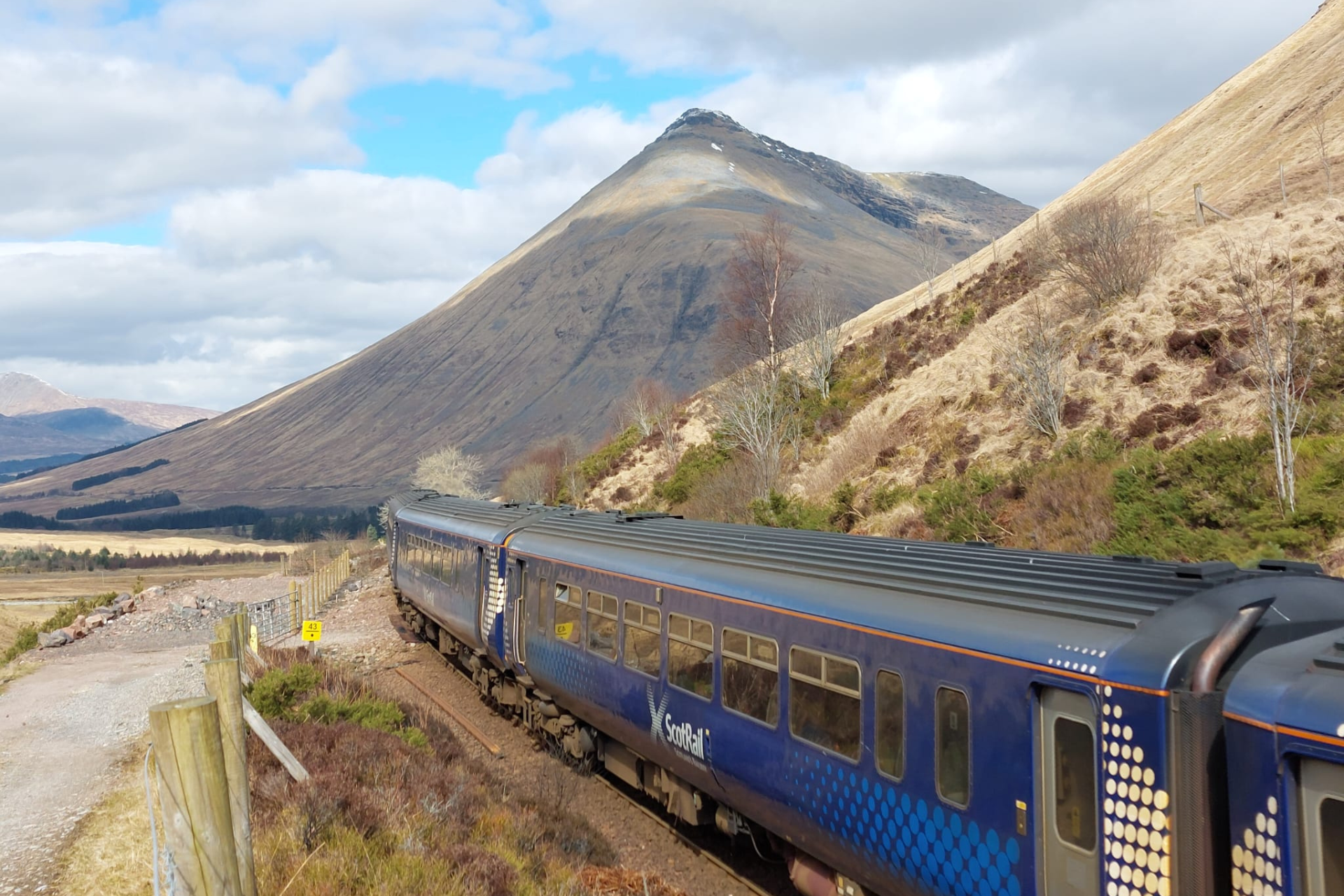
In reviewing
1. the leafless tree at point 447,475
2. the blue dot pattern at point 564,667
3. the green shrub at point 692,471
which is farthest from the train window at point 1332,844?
the leafless tree at point 447,475

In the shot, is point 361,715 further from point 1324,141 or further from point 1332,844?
point 1324,141

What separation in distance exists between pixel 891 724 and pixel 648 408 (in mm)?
55994

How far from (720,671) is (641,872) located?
249cm

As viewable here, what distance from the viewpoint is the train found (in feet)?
14.6

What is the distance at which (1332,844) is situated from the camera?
4027 mm

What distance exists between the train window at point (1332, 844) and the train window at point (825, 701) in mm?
3250

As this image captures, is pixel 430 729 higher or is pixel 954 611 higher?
pixel 954 611

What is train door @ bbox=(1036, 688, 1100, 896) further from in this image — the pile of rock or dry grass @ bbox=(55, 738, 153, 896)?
the pile of rock

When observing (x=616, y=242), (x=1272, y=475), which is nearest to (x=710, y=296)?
(x=616, y=242)

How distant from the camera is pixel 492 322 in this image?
199 metres

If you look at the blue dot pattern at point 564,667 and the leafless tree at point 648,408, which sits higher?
the leafless tree at point 648,408

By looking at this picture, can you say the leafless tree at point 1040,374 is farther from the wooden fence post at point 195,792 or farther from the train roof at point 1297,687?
the wooden fence post at point 195,792

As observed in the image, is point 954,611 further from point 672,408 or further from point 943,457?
point 672,408

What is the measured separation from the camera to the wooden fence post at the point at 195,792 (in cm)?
396
